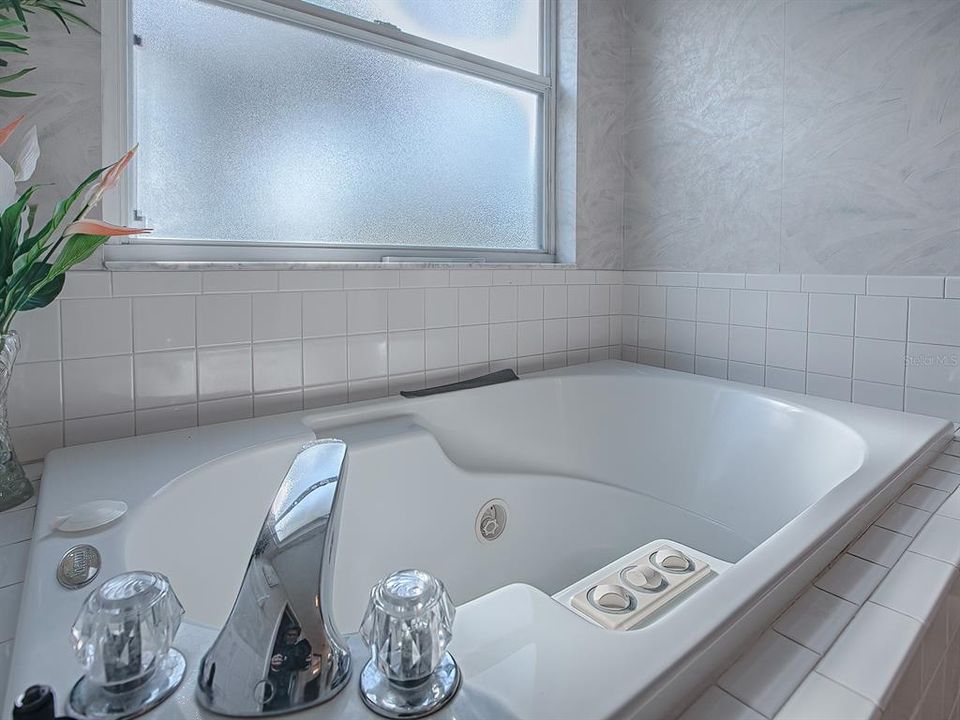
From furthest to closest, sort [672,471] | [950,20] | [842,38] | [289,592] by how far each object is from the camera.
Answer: [672,471] < [842,38] < [950,20] < [289,592]

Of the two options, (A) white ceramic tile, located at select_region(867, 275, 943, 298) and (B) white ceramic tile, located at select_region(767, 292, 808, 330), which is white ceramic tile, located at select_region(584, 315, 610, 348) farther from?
(A) white ceramic tile, located at select_region(867, 275, 943, 298)

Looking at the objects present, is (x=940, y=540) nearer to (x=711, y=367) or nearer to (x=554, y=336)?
(x=711, y=367)

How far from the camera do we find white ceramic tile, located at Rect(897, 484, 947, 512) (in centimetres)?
95

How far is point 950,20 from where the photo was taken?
135 centimetres

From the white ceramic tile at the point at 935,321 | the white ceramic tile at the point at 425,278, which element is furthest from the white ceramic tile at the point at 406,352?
the white ceramic tile at the point at 935,321

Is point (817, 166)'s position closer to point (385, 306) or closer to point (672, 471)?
point (672, 471)

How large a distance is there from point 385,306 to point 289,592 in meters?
1.08

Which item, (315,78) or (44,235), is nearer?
(44,235)

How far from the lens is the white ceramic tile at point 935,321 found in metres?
1.38

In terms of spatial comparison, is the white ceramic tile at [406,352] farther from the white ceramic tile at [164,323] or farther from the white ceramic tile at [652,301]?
the white ceramic tile at [652,301]

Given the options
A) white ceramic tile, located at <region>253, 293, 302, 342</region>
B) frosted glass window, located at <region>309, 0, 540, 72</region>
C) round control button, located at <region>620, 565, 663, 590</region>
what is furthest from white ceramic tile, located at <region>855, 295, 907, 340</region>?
white ceramic tile, located at <region>253, 293, 302, 342</region>

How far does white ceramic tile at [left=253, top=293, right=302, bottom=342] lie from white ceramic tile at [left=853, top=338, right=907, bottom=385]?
1.45 m

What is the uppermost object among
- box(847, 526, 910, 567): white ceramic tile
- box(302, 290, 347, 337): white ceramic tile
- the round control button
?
box(302, 290, 347, 337): white ceramic tile

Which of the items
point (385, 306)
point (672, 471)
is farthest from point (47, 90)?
point (672, 471)
